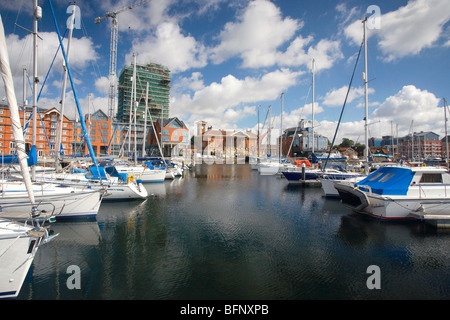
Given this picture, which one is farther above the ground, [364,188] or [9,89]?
[9,89]

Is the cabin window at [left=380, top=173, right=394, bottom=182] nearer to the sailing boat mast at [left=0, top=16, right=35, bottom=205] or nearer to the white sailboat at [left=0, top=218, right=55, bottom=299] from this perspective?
the white sailboat at [left=0, top=218, right=55, bottom=299]

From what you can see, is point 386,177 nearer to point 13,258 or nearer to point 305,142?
point 13,258

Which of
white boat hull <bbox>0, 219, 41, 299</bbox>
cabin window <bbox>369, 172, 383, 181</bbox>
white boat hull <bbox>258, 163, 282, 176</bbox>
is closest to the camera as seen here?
white boat hull <bbox>0, 219, 41, 299</bbox>

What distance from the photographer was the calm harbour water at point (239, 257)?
7.44 meters

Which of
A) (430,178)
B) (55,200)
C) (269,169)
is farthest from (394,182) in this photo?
(269,169)

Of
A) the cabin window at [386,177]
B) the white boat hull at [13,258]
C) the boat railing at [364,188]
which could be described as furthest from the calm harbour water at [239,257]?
the cabin window at [386,177]

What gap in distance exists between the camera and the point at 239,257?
9789 millimetres

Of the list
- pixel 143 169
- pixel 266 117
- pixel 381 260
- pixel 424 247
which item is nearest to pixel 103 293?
pixel 381 260

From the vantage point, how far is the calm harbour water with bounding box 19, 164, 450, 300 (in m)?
7.44

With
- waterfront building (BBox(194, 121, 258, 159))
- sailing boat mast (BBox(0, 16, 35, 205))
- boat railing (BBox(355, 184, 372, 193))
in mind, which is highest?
waterfront building (BBox(194, 121, 258, 159))

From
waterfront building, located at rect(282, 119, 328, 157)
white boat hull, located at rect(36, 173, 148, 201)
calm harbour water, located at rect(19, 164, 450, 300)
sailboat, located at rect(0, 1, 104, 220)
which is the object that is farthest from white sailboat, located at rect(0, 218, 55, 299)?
waterfront building, located at rect(282, 119, 328, 157)

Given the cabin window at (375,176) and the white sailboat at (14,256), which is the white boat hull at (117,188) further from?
the cabin window at (375,176)

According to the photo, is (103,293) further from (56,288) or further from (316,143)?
(316,143)

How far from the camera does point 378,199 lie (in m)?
14.6
